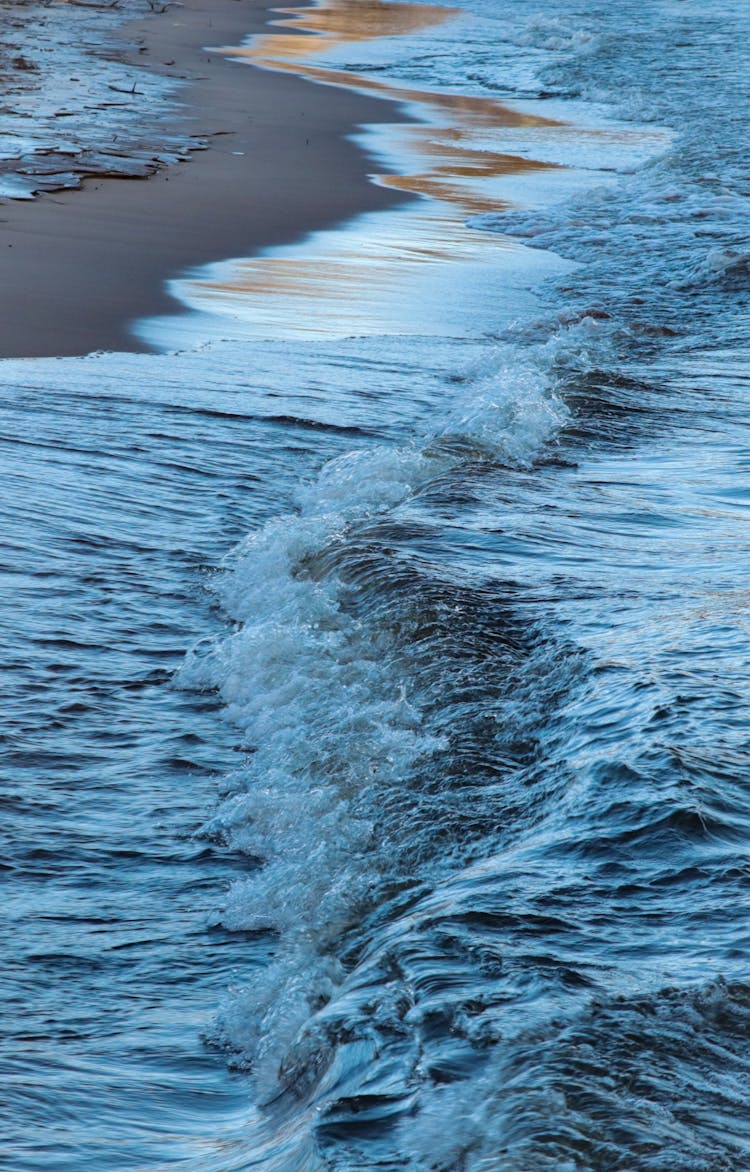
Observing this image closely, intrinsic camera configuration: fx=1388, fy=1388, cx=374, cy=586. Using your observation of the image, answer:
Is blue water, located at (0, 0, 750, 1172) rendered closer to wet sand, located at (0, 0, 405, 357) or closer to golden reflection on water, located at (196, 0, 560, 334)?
wet sand, located at (0, 0, 405, 357)

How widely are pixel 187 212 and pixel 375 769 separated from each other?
390 inches

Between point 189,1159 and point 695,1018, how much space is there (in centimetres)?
98

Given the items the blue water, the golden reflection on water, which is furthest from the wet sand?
the blue water

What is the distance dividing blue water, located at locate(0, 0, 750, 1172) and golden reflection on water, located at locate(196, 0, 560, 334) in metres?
1.96

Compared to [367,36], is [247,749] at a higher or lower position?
lower

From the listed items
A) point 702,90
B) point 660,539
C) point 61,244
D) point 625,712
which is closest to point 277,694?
point 625,712

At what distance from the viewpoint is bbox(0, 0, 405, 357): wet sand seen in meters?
9.25

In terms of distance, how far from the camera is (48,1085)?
2.73 metres

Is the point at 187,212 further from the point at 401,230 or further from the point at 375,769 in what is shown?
the point at 375,769

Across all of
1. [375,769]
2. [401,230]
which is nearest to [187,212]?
[401,230]

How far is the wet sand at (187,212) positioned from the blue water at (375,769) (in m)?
1.30

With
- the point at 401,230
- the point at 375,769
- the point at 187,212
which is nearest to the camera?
the point at 375,769

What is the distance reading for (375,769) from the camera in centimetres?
379

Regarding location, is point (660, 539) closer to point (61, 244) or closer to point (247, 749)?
point (247, 749)
